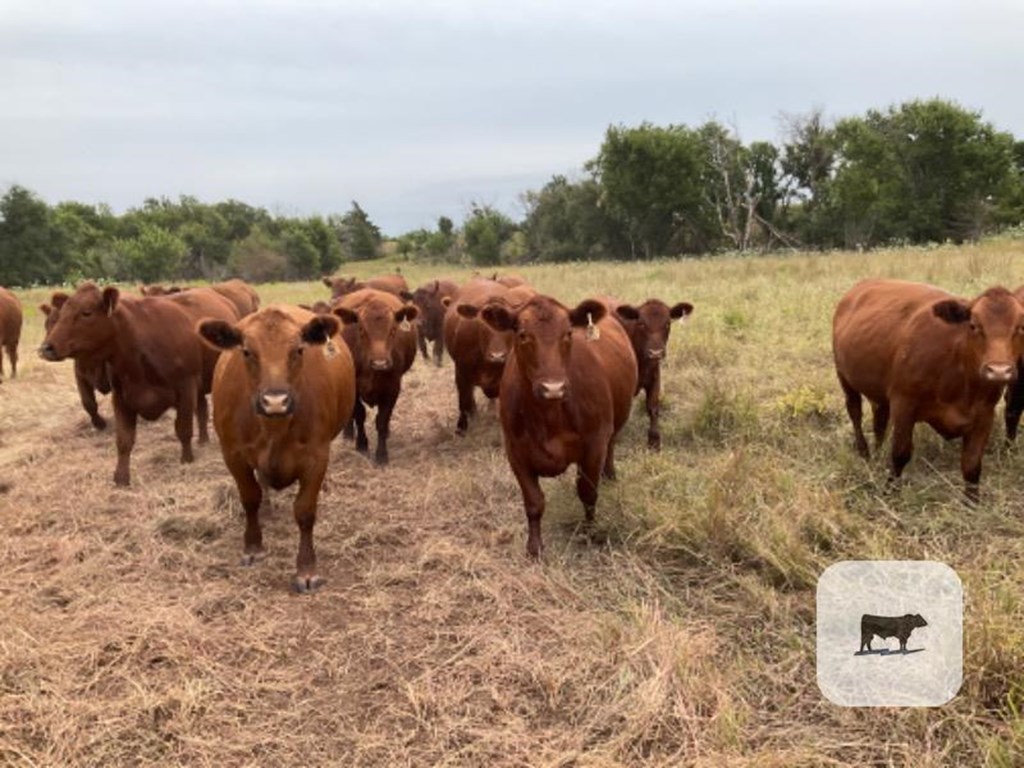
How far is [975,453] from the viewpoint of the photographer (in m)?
4.96

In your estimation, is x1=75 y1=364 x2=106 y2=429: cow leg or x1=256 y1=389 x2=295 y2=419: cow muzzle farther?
x1=75 y1=364 x2=106 y2=429: cow leg

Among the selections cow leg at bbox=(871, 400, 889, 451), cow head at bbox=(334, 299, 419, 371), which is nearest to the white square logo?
cow leg at bbox=(871, 400, 889, 451)

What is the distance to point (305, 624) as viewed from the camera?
169 inches

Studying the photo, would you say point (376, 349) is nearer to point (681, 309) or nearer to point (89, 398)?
point (681, 309)

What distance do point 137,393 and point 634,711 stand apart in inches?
221

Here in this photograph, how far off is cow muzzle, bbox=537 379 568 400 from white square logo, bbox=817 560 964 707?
165 centimetres

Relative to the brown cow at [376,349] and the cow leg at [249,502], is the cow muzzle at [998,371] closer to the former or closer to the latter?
the cow leg at [249,502]

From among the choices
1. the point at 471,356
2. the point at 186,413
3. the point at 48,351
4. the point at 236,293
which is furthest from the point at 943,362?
the point at 236,293

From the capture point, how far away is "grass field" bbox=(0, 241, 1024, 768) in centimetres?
310

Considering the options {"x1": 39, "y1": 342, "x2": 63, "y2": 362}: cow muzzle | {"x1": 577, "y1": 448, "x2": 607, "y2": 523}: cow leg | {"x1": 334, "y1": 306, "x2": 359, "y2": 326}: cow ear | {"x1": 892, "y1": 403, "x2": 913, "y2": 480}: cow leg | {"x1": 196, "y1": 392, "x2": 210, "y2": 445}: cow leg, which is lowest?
{"x1": 196, "y1": 392, "x2": 210, "y2": 445}: cow leg

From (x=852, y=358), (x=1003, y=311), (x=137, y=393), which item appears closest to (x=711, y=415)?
(x=852, y=358)

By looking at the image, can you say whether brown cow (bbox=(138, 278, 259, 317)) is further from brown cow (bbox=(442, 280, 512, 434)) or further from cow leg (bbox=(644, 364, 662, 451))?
cow leg (bbox=(644, 364, 662, 451))

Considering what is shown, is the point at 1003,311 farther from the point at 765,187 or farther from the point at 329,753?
the point at 765,187

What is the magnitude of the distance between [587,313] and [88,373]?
579 centimetres
